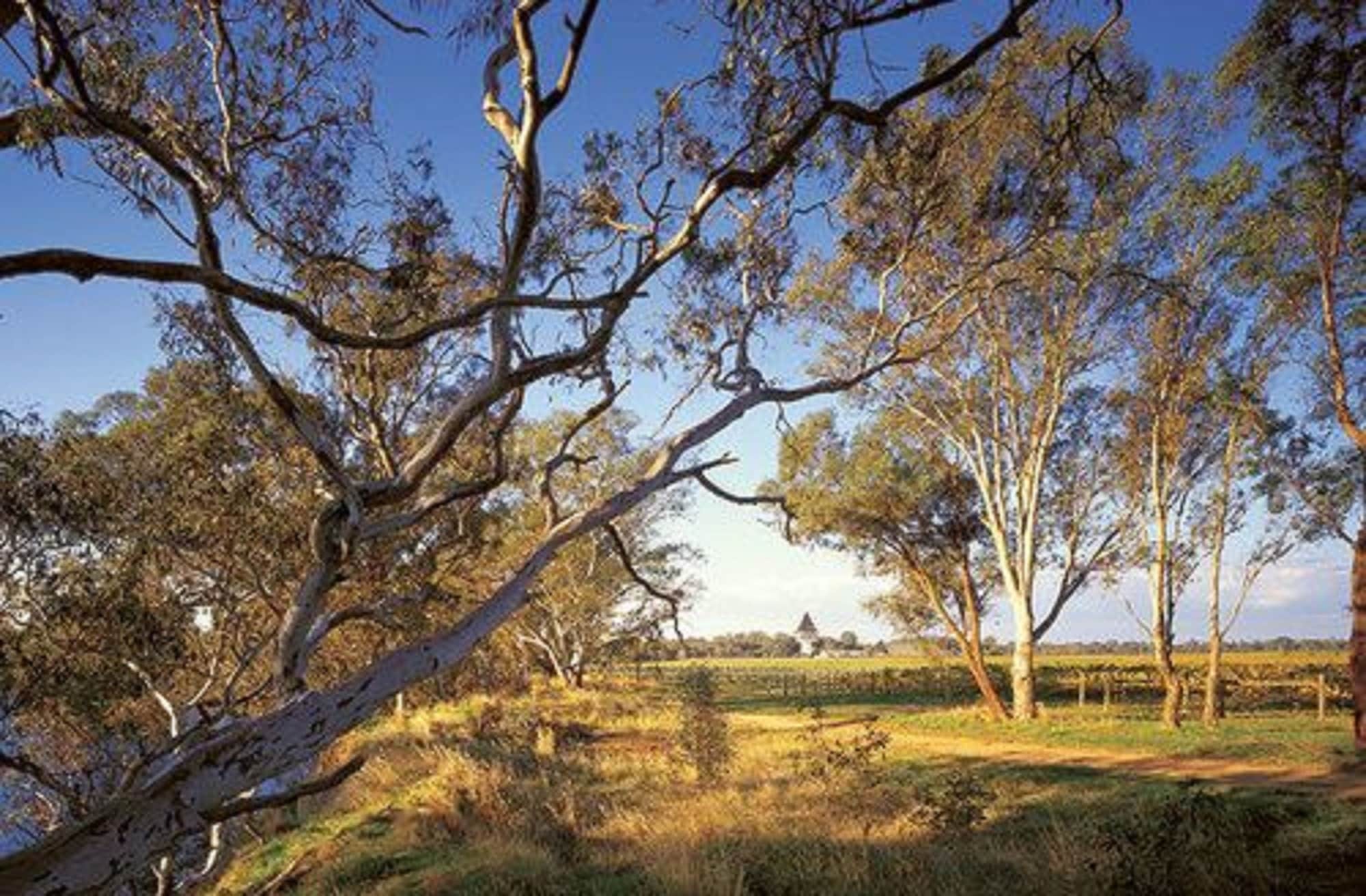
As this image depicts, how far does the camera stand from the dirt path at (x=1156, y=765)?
9.92 m

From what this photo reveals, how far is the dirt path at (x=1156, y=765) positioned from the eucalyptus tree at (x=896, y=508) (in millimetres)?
5499

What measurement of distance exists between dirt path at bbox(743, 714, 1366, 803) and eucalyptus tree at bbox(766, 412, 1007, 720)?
18.0 feet

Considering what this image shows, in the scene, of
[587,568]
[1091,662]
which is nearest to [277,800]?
[587,568]

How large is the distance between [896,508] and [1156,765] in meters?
11.4

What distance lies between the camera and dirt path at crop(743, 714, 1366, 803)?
992 cm

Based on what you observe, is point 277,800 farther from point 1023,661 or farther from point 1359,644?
point 1023,661

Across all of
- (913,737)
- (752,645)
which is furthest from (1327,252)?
(752,645)

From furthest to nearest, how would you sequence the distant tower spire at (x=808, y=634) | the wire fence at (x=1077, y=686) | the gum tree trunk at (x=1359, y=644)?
the distant tower spire at (x=808, y=634), the wire fence at (x=1077, y=686), the gum tree trunk at (x=1359, y=644)

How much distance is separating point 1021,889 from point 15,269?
23.5 feet

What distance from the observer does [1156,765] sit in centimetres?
1293

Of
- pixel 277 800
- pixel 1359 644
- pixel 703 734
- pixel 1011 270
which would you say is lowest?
pixel 703 734

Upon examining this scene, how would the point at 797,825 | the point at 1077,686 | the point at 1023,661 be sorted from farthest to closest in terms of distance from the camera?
the point at 1077,686 → the point at 1023,661 → the point at 797,825

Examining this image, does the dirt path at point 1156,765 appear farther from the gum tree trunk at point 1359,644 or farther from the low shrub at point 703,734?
the low shrub at point 703,734

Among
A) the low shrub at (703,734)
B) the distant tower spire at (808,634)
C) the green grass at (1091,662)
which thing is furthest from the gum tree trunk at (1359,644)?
the distant tower spire at (808,634)
